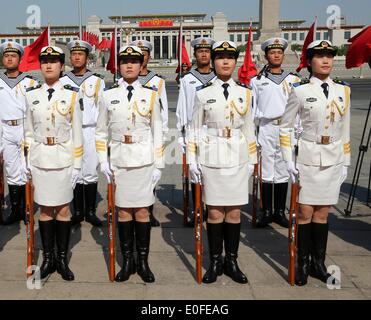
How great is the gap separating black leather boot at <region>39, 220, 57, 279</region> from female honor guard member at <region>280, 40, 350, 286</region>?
2.35m

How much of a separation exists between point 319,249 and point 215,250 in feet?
3.28

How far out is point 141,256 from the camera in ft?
15.8

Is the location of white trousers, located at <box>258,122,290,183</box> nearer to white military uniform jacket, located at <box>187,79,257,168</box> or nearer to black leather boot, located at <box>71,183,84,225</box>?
white military uniform jacket, located at <box>187,79,257,168</box>

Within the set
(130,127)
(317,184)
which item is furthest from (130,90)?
(317,184)

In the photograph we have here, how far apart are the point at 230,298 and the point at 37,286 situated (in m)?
1.76

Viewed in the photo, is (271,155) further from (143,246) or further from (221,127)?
(143,246)

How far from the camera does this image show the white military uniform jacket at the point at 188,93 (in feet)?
21.6

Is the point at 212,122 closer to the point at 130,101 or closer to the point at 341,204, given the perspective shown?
the point at 130,101

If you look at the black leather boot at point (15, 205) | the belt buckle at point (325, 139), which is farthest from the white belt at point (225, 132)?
the black leather boot at point (15, 205)

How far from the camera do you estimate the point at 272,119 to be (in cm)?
658

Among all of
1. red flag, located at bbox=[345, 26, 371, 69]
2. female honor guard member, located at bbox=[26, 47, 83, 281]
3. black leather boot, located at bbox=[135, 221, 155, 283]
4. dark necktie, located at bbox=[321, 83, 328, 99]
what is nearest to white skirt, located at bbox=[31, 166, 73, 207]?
female honor guard member, located at bbox=[26, 47, 83, 281]

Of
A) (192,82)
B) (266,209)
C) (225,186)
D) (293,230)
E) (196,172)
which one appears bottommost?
(266,209)

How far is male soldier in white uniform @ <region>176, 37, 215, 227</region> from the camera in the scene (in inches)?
256
